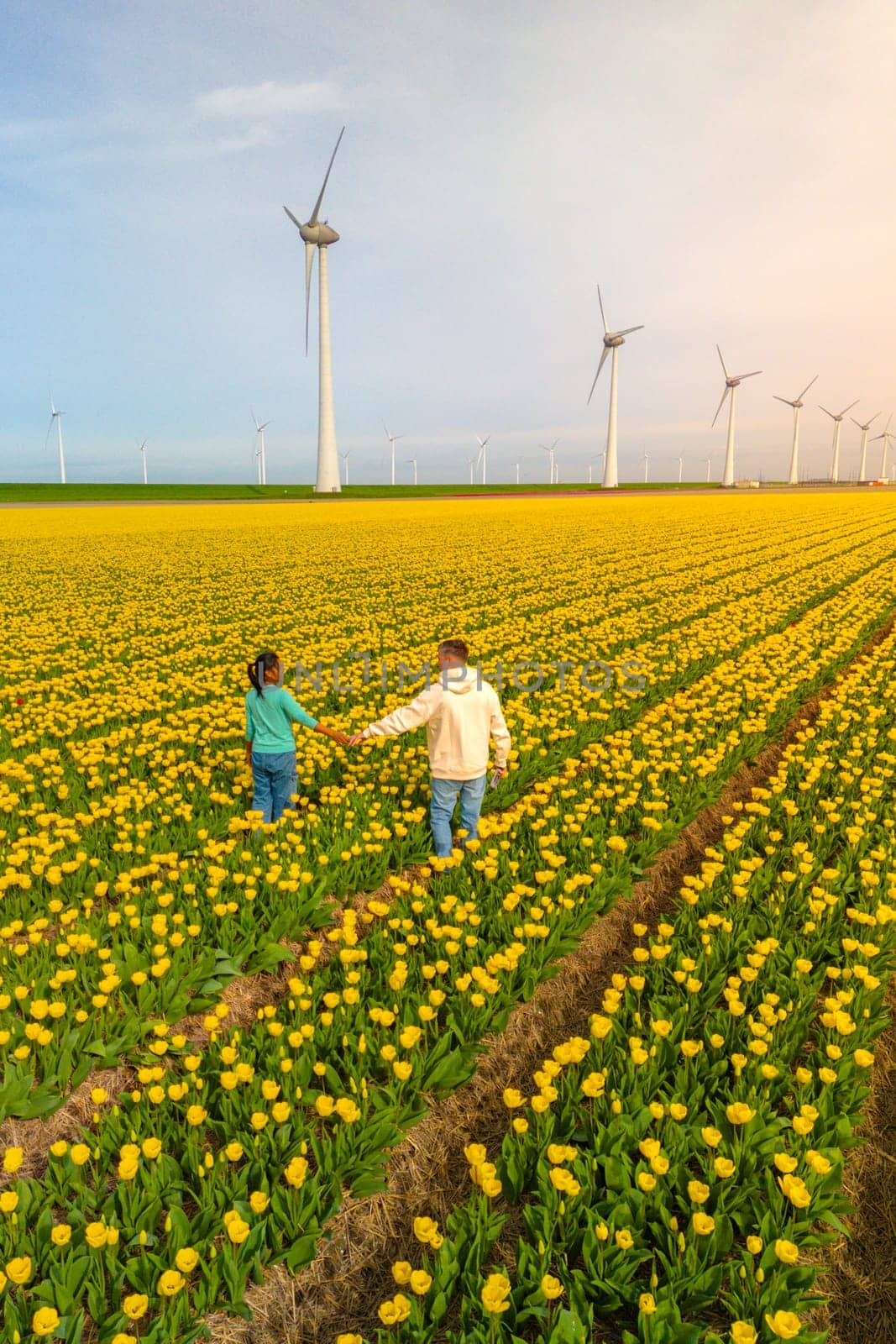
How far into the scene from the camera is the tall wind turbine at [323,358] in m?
83.2

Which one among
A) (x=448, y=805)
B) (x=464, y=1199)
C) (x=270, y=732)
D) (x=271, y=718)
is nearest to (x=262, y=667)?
(x=271, y=718)

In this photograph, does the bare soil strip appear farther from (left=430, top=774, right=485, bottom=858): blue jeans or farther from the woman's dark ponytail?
the woman's dark ponytail

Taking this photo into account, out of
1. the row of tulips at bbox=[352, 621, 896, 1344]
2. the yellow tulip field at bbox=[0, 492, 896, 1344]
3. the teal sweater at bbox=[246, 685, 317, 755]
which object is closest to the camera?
the row of tulips at bbox=[352, 621, 896, 1344]

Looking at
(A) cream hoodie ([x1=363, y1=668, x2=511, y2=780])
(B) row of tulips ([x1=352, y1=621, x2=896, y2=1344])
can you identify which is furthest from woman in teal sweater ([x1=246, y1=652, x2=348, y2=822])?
(B) row of tulips ([x1=352, y1=621, x2=896, y2=1344])

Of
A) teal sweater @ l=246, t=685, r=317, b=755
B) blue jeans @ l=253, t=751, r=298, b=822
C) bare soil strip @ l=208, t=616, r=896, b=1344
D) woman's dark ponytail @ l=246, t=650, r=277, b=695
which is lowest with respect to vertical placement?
bare soil strip @ l=208, t=616, r=896, b=1344

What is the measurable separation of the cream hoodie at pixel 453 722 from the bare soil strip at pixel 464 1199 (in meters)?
1.84

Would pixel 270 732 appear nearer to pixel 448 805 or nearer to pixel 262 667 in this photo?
pixel 262 667

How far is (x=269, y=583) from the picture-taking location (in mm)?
24172

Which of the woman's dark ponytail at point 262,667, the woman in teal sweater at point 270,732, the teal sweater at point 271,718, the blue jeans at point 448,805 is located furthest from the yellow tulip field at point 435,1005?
the woman's dark ponytail at point 262,667

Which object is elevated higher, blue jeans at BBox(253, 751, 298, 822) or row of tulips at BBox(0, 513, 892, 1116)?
blue jeans at BBox(253, 751, 298, 822)

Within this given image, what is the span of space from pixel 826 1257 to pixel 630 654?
36.2 ft

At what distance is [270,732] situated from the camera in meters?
7.07

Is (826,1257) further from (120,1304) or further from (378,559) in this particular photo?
(378,559)

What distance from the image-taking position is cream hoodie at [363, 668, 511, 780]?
20.6ft
